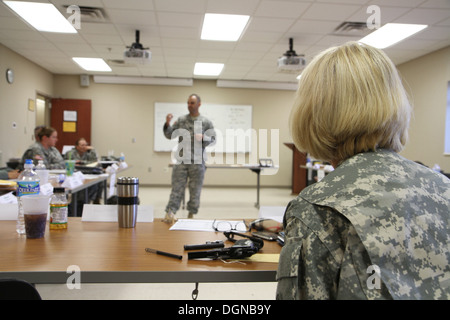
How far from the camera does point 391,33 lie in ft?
15.3

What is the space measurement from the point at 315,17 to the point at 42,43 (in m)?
4.38

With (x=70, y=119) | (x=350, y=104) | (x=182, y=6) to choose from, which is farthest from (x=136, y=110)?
(x=350, y=104)

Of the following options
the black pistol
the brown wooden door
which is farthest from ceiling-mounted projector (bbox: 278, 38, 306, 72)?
the brown wooden door

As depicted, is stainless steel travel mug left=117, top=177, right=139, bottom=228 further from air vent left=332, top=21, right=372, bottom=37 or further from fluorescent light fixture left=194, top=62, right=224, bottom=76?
fluorescent light fixture left=194, top=62, right=224, bottom=76

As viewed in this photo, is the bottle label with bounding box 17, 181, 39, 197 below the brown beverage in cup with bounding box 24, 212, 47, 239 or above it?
above

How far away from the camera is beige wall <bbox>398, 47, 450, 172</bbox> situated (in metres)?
5.22

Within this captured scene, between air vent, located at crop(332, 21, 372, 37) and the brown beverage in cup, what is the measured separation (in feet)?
14.5

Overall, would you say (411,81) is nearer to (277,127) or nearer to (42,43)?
(277,127)

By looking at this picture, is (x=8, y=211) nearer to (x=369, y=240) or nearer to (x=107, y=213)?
(x=107, y=213)

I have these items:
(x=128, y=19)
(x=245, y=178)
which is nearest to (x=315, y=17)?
(x=128, y=19)

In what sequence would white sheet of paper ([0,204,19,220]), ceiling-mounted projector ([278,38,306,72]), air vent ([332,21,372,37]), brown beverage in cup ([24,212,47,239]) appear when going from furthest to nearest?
ceiling-mounted projector ([278,38,306,72])
air vent ([332,21,372,37])
white sheet of paper ([0,204,19,220])
brown beverage in cup ([24,212,47,239])

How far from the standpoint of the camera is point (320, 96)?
70cm

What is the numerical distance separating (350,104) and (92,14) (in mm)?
4307

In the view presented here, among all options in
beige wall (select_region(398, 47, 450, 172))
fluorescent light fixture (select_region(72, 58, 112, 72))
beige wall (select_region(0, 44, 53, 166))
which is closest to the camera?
beige wall (select_region(398, 47, 450, 172))
